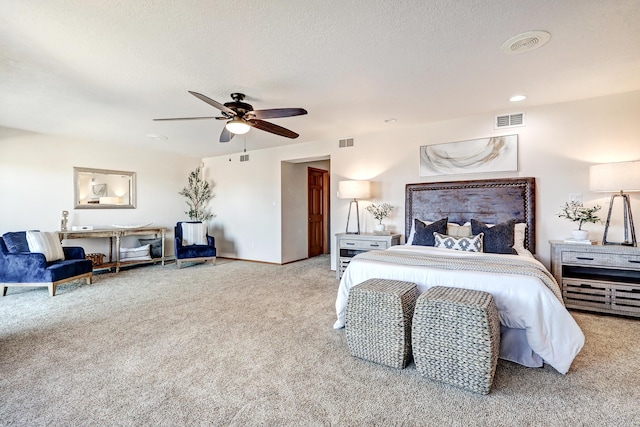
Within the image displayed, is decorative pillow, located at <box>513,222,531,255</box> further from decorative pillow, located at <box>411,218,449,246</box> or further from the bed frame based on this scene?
decorative pillow, located at <box>411,218,449,246</box>

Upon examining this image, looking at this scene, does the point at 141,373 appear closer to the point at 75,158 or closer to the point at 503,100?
the point at 503,100

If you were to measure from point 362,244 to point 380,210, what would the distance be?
A: 70 centimetres

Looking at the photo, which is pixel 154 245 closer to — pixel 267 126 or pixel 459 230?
pixel 267 126

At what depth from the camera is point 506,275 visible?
2.31m

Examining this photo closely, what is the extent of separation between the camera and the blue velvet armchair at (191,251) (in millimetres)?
5918

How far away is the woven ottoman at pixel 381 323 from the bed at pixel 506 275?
41 centimetres

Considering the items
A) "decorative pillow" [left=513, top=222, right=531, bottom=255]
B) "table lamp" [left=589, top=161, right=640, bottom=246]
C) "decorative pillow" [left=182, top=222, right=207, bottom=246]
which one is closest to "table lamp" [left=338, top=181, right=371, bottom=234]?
"decorative pillow" [left=513, top=222, right=531, bottom=255]

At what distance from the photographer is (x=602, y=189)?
10.9ft

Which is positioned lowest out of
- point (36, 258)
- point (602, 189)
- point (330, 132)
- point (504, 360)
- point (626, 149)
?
point (504, 360)

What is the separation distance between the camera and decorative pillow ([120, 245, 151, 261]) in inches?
231

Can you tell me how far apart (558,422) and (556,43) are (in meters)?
2.72

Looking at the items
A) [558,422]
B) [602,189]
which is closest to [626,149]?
[602,189]

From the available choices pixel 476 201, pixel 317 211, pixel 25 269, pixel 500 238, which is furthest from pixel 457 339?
pixel 317 211

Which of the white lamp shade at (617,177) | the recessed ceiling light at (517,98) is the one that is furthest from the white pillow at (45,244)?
the white lamp shade at (617,177)
